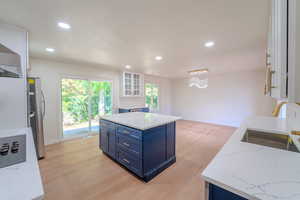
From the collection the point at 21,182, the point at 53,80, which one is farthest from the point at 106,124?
the point at 53,80

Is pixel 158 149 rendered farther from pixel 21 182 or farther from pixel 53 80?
pixel 53 80

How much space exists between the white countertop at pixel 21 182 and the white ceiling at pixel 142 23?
159 cm

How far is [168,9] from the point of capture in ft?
4.66

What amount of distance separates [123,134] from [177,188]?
1.24 meters

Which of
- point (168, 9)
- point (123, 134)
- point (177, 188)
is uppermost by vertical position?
point (168, 9)

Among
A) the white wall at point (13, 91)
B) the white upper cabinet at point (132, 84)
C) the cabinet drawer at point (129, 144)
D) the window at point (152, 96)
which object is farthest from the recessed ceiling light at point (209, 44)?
the window at point (152, 96)

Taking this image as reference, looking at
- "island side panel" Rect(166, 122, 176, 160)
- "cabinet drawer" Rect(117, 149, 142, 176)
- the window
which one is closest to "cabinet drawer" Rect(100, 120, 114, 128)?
"cabinet drawer" Rect(117, 149, 142, 176)

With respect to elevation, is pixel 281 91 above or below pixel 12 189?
above

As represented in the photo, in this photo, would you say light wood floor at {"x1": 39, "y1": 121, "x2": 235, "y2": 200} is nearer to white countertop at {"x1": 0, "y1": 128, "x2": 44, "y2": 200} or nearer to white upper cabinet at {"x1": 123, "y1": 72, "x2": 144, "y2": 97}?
white countertop at {"x1": 0, "y1": 128, "x2": 44, "y2": 200}

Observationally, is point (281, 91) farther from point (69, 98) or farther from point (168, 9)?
point (69, 98)

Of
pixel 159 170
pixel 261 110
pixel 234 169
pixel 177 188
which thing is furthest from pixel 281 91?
pixel 261 110

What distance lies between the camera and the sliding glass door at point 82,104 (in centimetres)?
387

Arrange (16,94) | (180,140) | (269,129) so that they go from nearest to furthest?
1. (269,129)
2. (16,94)
3. (180,140)

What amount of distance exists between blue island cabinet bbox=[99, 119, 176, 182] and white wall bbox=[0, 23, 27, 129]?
4.53 feet
